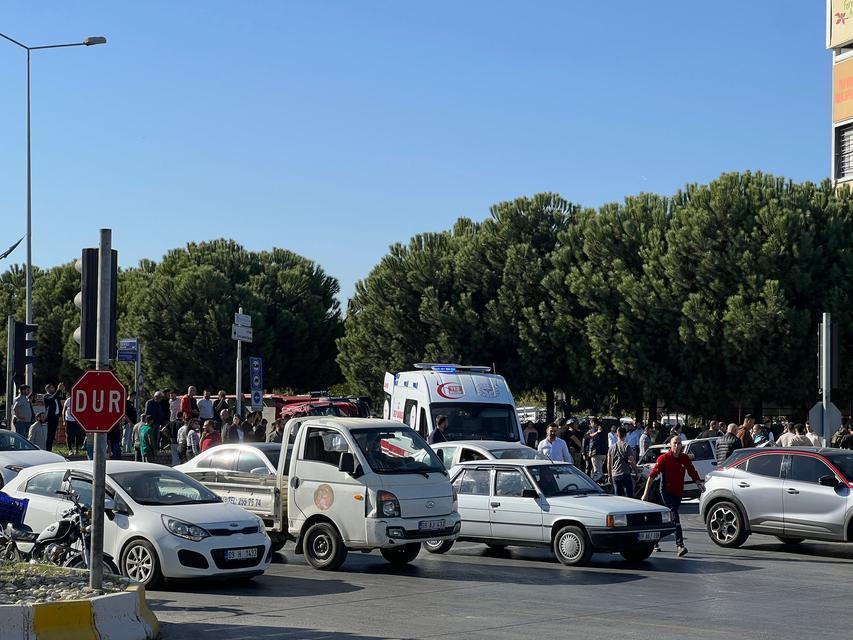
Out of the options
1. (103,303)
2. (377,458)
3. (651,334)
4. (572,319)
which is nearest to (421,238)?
(572,319)

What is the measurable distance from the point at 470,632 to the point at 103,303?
4.44 meters

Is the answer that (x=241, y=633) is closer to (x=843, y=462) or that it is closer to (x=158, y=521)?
(x=158, y=521)

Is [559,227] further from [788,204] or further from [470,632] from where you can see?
[470,632]

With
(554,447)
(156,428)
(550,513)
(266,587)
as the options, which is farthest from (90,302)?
(156,428)

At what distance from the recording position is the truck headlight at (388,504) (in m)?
15.4

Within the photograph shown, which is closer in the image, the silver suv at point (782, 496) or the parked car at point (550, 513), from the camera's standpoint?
the parked car at point (550, 513)

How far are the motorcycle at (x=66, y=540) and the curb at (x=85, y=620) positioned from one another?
2246mm

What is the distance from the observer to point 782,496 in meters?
18.5

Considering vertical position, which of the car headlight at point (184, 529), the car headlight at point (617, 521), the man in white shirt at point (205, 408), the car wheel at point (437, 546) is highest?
the man in white shirt at point (205, 408)

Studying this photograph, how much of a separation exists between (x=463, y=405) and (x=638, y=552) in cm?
961

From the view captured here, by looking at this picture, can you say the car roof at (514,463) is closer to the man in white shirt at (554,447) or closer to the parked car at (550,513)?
the parked car at (550,513)

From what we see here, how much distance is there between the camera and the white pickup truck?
15.5 metres

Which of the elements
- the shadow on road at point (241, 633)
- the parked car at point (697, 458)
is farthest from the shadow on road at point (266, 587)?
the parked car at point (697, 458)

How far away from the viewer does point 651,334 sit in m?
47.5
